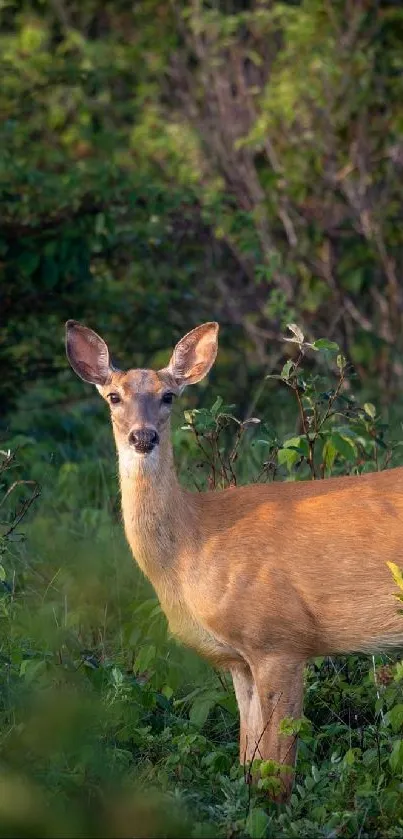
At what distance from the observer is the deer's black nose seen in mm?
5422

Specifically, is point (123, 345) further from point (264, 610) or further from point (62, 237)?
point (264, 610)

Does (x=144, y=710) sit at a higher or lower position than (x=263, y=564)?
lower

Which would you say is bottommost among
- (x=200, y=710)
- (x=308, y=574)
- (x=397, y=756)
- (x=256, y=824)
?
(x=200, y=710)

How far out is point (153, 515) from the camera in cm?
553

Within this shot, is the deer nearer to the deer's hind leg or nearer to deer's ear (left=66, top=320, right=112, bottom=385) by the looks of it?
the deer's hind leg

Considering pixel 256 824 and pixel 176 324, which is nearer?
pixel 256 824

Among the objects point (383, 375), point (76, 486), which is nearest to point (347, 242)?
point (383, 375)

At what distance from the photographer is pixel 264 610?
5.21 meters

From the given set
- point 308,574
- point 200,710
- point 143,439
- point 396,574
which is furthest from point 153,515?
point 396,574

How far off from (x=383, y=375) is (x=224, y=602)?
577 cm

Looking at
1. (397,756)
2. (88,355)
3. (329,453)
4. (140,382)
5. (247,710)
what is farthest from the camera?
(329,453)

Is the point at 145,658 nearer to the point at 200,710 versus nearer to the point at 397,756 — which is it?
the point at 200,710

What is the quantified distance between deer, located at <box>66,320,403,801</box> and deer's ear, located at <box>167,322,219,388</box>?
327mm

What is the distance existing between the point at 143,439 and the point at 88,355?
73 cm
